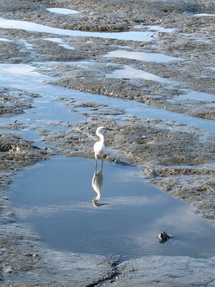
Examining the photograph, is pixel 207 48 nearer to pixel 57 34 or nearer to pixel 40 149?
pixel 57 34

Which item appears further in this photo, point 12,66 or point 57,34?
point 57,34

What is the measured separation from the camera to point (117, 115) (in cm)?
1257

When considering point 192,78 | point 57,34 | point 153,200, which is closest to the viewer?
point 153,200

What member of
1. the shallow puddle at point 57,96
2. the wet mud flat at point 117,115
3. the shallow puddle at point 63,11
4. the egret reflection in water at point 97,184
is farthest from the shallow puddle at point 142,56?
the egret reflection in water at point 97,184

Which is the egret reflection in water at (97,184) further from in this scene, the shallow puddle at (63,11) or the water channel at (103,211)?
the shallow puddle at (63,11)

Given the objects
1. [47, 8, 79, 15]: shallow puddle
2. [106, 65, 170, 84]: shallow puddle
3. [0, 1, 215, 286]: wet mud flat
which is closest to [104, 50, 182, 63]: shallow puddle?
[0, 1, 215, 286]: wet mud flat

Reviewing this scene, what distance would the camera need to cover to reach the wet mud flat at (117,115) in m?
6.88

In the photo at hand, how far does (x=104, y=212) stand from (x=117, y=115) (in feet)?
14.5

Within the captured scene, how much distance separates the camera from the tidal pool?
7.54 m

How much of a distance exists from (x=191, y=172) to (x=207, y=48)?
9440 mm

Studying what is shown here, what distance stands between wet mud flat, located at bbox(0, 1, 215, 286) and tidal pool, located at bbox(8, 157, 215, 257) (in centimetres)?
21

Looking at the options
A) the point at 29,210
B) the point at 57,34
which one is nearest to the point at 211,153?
the point at 29,210

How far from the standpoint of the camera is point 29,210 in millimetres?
8406

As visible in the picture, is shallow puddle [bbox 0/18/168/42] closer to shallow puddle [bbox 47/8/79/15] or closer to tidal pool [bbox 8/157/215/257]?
shallow puddle [bbox 47/8/79/15]
